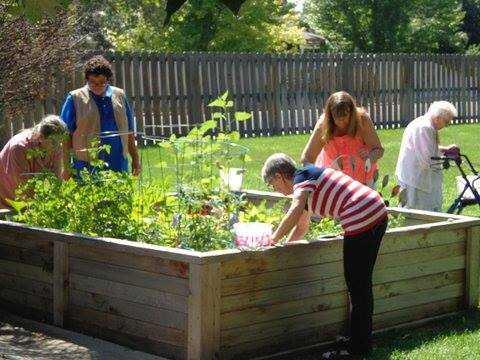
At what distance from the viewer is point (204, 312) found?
5.77 meters

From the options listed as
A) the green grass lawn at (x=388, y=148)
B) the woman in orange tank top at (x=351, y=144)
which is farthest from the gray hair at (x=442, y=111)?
the green grass lawn at (x=388, y=148)

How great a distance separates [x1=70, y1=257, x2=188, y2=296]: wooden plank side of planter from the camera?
19.4 ft

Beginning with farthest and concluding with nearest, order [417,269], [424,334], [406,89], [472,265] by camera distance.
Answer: [406,89], [472,265], [417,269], [424,334]

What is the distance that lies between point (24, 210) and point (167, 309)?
202cm

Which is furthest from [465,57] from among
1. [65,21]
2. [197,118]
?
[65,21]

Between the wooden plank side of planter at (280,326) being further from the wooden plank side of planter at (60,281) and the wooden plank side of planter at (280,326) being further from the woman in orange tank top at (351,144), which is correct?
the woman in orange tank top at (351,144)

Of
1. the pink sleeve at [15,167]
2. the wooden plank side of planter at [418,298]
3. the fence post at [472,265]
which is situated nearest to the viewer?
the wooden plank side of planter at [418,298]

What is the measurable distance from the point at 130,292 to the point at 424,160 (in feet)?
12.3

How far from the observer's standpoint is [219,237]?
21.0 ft

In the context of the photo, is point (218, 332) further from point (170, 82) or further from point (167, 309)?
point (170, 82)

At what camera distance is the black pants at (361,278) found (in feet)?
19.9

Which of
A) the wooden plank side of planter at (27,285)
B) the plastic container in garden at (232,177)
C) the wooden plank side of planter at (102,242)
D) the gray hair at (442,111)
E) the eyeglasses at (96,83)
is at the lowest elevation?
the wooden plank side of planter at (27,285)

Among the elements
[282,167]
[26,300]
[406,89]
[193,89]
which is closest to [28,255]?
[26,300]

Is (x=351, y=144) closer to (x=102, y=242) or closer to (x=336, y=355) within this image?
(x=336, y=355)
